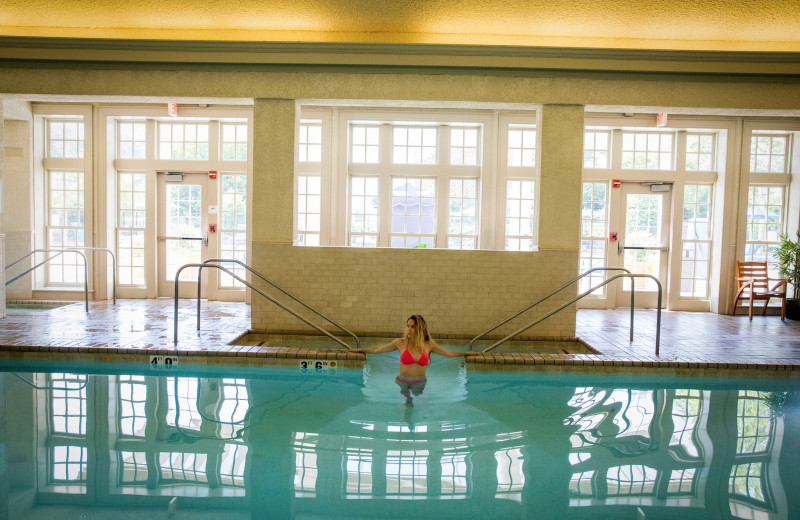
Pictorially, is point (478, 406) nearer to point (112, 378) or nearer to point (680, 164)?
point (112, 378)

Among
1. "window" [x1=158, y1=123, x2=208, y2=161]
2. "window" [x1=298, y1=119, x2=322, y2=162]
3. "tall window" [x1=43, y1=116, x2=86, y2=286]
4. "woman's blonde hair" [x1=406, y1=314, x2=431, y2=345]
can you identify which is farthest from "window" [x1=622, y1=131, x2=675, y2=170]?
"tall window" [x1=43, y1=116, x2=86, y2=286]

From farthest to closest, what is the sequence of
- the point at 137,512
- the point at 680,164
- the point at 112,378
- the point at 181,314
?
the point at 680,164 → the point at 181,314 → the point at 112,378 → the point at 137,512

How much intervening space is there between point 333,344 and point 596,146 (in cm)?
557

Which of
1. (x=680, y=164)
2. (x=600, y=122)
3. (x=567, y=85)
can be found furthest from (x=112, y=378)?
(x=680, y=164)

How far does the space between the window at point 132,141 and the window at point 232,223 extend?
147cm

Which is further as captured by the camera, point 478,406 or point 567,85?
point 567,85

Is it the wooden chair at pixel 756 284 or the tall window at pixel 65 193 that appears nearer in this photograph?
the wooden chair at pixel 756 284

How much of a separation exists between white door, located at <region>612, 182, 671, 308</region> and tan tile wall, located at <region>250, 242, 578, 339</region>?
3045 millimetres

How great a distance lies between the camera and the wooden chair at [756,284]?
772 cm

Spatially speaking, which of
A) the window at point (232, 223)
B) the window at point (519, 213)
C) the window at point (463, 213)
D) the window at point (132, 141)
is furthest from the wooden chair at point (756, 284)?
the window at point (132, 141)

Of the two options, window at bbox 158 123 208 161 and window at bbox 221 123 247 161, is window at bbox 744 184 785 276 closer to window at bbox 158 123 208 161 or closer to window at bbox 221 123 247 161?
window at bbox 221 123 247 161

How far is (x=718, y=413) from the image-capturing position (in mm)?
4043

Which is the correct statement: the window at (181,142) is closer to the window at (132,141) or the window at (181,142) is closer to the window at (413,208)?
the window at (132,141)

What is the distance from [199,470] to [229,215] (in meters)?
6.01
